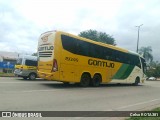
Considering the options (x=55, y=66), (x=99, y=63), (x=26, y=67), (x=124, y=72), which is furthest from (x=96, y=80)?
(x=26, y=67)

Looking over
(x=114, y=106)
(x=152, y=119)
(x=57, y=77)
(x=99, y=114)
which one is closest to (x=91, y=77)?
(x=57, y=77)

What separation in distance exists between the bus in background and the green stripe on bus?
Answer: 8035 millimetres

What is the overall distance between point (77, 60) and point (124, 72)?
6.56 m

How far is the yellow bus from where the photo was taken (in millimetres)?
18953

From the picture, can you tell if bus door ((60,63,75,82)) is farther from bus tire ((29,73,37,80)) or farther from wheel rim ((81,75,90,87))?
bus tire ((29,73,37,80))

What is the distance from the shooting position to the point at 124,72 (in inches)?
996

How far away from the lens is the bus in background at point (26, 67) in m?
27.5

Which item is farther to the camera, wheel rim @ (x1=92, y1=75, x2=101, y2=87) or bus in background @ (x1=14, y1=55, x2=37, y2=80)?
bus in background @ (x1=14, y1=55, x2=37, y2=80)

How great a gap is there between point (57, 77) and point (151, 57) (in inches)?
3590

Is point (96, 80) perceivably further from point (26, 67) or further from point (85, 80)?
point (26, 67)

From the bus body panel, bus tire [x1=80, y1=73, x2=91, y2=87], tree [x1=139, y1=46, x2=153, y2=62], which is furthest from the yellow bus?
tree [x1=139, y1=46, x2=153, y2=62]

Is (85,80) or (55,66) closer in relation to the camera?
(55,66)

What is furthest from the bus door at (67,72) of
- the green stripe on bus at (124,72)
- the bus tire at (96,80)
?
the green stripe on bus at (124,72)

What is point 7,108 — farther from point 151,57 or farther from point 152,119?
point 151,57
